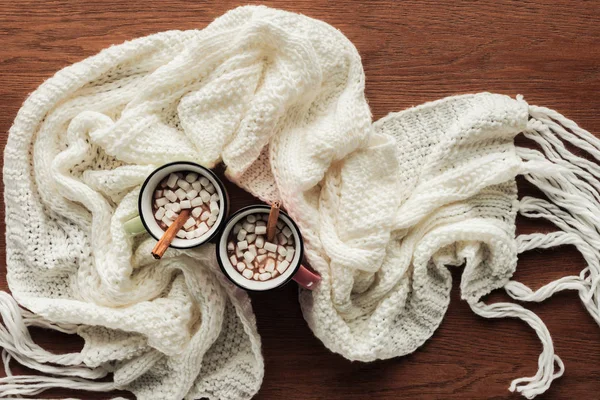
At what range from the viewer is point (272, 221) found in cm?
77

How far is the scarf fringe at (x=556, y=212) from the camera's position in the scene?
0.94 meters

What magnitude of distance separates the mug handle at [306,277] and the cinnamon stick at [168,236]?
7.1 inches

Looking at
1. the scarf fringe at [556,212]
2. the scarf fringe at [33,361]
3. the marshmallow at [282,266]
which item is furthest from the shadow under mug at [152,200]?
the scarf fringe at [556,212]

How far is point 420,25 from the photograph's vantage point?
977 mm

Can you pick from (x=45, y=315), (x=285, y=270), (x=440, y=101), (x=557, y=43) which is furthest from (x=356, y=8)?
(x=45, y=315)

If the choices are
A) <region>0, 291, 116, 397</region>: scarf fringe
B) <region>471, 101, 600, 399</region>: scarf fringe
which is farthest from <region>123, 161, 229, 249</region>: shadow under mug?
<region>471, 101, 600, 399</region>: scarf fringe

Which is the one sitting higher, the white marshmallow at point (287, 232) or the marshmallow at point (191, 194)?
the marshmallow at point (191, 194)

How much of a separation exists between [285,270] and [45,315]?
0.39 m

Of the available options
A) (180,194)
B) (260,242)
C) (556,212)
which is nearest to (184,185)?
(180,194)

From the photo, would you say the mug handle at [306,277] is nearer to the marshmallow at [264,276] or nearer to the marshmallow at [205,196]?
the marshmallow at [264,276]

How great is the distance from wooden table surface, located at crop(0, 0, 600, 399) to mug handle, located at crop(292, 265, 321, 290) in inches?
3.9

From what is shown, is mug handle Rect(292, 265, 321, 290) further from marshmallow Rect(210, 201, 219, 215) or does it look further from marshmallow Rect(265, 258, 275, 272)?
marshmallow Rect(210, 201, 219, 215)

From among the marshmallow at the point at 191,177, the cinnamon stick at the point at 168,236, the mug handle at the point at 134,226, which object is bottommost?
the mug handle at the point at 134,226

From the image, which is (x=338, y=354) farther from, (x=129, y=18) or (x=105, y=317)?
(x=129, y=18)
